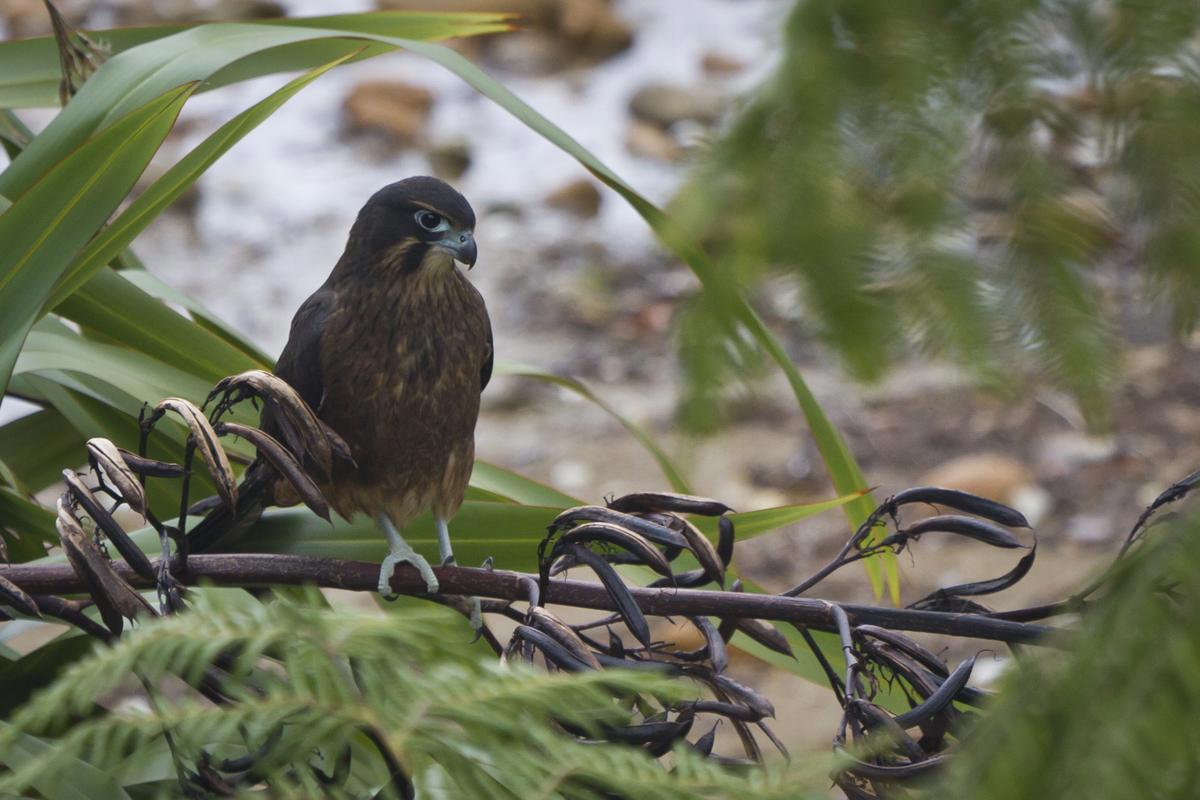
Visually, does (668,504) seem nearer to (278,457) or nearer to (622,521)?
(622,521)

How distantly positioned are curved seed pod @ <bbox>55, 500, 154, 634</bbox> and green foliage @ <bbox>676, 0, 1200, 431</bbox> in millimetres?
567

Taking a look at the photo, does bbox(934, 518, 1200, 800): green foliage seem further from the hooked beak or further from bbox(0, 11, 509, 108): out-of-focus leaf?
bbox(0, 11, 509, 108): out-of-focus leaf

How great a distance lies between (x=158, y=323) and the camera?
1738 millimetres

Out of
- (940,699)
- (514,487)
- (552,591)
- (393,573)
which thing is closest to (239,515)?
(393,573)

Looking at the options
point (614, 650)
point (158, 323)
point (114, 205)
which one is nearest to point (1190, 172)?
point (614, 650)

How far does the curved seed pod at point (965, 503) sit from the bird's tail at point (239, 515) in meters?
0.60

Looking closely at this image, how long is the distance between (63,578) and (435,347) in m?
0.51

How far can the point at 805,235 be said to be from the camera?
88 centimetres

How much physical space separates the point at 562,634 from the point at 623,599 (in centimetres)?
6

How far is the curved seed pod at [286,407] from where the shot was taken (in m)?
1.11

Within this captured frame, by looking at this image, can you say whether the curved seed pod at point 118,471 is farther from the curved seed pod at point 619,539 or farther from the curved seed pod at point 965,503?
the curved seed pod at point 965,503

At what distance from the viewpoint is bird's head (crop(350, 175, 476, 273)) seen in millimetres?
1488

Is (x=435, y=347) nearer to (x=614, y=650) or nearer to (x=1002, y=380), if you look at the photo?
(x=614, y=650)

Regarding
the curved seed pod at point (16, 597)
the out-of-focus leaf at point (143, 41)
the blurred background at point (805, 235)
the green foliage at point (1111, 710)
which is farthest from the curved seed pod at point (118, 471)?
the out-of-focus leaf at point (143, 41)
